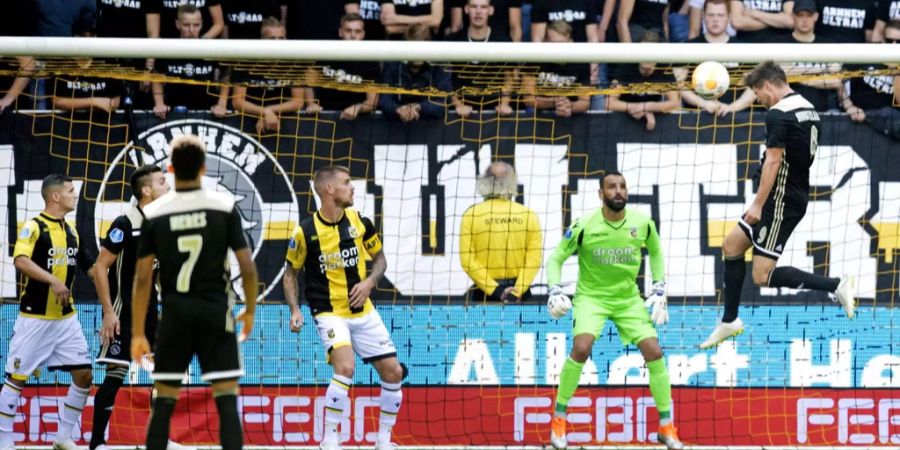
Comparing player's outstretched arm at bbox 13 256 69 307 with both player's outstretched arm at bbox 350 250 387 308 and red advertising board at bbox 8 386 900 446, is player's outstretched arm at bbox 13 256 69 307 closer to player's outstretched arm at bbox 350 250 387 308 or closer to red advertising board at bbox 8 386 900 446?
red advertising board at bbox 8 386 900 446

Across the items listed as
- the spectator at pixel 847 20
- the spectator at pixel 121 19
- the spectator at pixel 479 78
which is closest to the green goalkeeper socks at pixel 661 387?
the spectator at pixel 479 78

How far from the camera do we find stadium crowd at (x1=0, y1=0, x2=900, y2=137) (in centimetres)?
1210

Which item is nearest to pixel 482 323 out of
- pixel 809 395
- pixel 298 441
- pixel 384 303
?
pixel 384 303

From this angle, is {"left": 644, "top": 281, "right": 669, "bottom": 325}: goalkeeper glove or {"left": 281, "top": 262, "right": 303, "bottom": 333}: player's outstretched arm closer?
{"left": 281, "top": 262, "right": 303, "bottom": 333}: player's outstretched arm

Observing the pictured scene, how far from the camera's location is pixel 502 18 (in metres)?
13.6

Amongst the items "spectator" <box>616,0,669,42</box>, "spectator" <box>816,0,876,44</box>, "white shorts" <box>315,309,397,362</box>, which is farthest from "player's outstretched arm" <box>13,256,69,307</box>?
"spectator" <box>816,0,876,44</box>

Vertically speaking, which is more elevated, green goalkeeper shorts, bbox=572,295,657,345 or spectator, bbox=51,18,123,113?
spectator, bbox=51,18,123,113

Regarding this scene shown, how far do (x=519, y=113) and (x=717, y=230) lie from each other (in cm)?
206

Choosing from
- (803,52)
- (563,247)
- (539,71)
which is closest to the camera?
(803,52)

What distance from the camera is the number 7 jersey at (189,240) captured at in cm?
798

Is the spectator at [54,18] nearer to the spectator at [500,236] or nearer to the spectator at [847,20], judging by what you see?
the spectator at [500,236]

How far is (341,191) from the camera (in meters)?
10.4

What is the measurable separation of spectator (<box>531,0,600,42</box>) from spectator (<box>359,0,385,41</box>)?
1.52m

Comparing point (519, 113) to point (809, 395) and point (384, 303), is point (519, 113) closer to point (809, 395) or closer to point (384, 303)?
point (384, 303)
